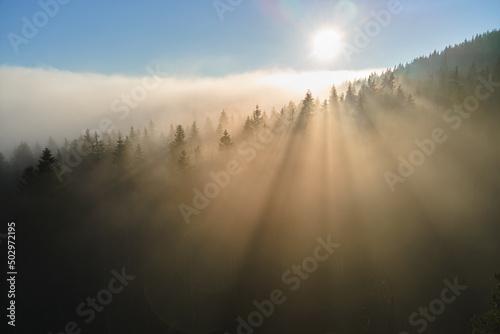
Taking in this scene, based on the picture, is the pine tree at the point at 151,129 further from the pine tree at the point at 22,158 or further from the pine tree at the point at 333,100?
the pine tree at the point at 333,100

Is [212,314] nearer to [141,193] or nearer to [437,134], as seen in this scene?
[141,193]

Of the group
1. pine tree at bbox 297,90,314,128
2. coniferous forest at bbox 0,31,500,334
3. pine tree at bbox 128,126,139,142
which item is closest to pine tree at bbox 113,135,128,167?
coniferous forest at bbox 0,31,500,334

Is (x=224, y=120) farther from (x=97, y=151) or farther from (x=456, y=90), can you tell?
(x=456, y=90)

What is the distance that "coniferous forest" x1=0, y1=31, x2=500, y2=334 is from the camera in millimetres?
37156

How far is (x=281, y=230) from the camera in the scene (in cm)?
4528

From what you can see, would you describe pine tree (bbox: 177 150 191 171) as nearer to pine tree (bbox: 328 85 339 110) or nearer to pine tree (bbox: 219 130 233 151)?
pine tree (bbox: 219 130 233 151)

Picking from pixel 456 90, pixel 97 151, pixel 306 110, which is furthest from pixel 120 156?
pixel 456 90

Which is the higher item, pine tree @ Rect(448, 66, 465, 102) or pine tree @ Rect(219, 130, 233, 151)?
pine tree @ Rect(448, 66, 465, 102)

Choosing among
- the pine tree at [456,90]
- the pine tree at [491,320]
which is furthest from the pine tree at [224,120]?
the pine tree at [491,320]

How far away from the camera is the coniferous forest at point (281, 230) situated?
122ft

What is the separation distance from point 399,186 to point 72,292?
5199 centimetres

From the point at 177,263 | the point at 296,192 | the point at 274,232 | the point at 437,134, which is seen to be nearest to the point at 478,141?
the point at 437,134

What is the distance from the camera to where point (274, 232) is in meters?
45.2

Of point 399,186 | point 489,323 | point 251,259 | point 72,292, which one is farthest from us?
point 399,186
